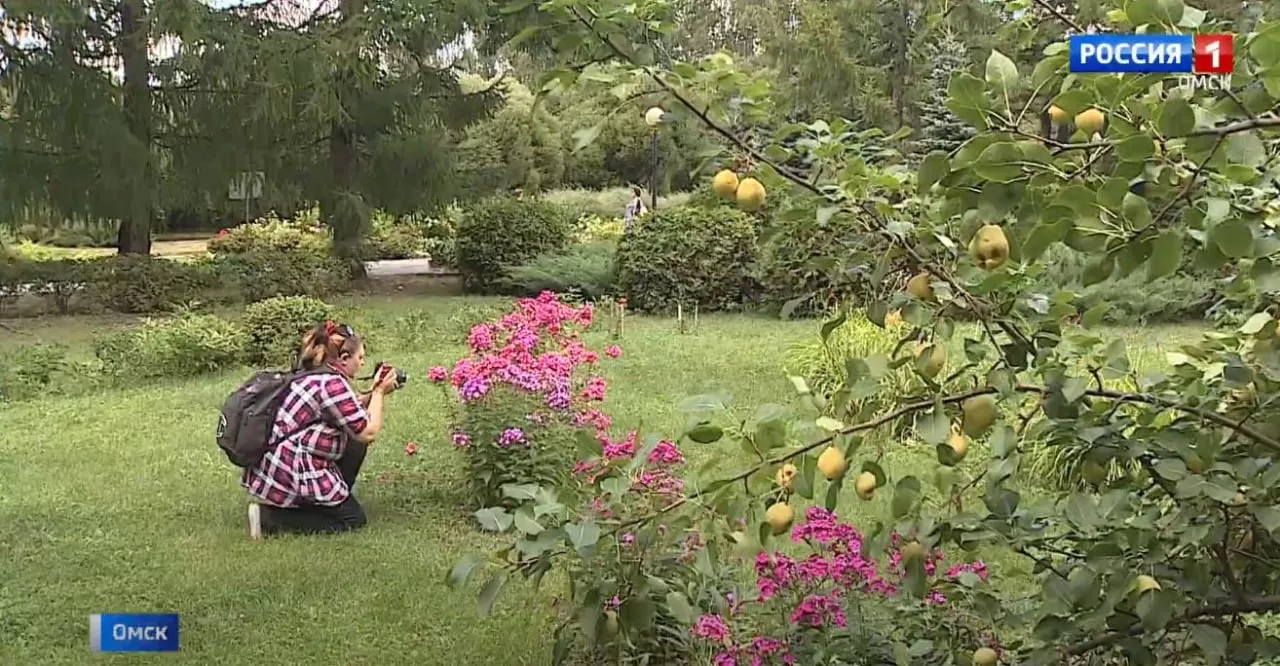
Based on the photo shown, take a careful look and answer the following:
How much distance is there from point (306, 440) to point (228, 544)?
0.24m

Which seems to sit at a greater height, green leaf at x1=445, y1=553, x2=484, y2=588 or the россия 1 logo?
the россия 1 logo

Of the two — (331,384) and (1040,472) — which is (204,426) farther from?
(1040,472)

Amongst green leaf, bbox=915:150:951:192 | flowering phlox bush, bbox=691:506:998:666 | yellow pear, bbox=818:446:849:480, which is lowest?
flowering phlox bush, bbox=691:506:998:666

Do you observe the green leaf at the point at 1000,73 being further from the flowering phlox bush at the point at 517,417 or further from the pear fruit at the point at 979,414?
the flowering phlox bush at the point at 517,417

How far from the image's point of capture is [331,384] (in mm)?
2252

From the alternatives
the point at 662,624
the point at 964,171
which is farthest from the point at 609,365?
the point at 964,171

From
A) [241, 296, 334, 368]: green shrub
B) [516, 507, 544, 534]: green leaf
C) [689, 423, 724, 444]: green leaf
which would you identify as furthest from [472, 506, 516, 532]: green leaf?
[241, 296, 334, 368]: green shrub

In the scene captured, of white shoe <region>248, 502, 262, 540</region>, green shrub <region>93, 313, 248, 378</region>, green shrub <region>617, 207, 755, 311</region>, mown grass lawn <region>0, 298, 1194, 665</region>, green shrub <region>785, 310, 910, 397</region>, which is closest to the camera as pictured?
mown grass lawn <region>0, 298, 1194, 665</region>

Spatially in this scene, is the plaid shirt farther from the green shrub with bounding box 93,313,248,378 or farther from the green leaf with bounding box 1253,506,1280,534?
the green shrub with bounding box 93,313,248,378

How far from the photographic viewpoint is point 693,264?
224 inches

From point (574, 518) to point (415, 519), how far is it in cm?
153

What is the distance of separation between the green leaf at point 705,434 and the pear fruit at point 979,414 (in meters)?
0.19

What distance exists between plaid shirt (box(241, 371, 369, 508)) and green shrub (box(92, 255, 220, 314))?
10.0 feet

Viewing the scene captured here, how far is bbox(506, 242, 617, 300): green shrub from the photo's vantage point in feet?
19.5
